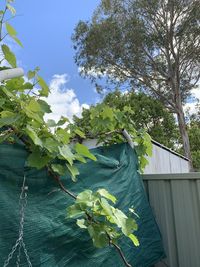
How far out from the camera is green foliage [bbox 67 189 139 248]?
1.71 metres

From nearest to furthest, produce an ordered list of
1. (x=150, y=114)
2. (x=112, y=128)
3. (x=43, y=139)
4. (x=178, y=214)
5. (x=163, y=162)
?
(x=43, y=139), (x=178, y=214), (x=112, y=128), (x=163, y=162), (x=150, y=114)

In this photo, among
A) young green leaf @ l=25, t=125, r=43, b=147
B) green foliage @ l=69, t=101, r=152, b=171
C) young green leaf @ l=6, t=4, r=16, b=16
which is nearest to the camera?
young green leaf @ l=25, t=125, r=43, b=147

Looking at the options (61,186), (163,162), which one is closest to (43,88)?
(61,186)

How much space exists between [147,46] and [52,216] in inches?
557

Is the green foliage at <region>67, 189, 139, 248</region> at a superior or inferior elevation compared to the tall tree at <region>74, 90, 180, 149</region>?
inferior

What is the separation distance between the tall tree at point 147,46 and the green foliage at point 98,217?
13.8m

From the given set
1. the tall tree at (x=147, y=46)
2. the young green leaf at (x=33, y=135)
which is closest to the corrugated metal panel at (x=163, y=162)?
the young green leaf at (x=33, y=135)

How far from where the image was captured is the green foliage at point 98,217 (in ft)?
5.62

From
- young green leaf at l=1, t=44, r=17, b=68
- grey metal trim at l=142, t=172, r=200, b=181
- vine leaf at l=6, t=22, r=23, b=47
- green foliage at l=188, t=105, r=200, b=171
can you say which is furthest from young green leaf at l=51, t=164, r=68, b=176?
green foliage at l=188, t=105, r=200, b=171

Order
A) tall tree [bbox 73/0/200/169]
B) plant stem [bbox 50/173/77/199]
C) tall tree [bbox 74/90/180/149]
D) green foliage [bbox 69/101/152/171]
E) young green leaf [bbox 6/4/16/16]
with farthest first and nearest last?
tall tree [bbox 74/90/180/149], tall tree [bbox 73/0/200/169], green foliage [bbox 69/101/152/171], plant stem [bbox 50/173/77/199], young green leaf [bbox 6/4/16/16]

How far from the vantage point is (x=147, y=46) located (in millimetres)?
14984

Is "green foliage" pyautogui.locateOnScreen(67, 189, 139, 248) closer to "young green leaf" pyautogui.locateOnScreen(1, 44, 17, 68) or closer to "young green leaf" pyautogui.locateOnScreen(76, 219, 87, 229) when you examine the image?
"young green leaf" pyautogui.locateOnScreen(76, 219, 87, 229)

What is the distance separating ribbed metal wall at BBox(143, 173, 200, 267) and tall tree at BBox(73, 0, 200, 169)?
12.9 metres

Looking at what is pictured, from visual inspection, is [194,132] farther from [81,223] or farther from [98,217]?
[81,223]
